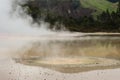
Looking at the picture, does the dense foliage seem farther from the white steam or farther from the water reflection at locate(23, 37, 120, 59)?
the water reflection at locate(23, 37, 120, 59)

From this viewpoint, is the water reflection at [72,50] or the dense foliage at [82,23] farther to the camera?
the dense foliage at [82,23]

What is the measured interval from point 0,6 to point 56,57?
122 feet

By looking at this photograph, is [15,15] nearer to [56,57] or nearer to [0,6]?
[0,6]

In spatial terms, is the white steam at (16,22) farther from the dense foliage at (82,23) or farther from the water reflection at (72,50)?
the water reflection at (72,50)

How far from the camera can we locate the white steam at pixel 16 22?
79.1m

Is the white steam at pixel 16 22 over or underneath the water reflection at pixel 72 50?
over

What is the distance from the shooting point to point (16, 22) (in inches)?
3575

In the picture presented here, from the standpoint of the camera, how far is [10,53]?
40.9m

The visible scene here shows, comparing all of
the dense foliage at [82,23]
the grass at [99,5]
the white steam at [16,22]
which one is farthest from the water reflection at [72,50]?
the grass at [99,5]

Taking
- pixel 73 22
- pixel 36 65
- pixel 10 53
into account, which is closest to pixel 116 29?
pixel 73 22

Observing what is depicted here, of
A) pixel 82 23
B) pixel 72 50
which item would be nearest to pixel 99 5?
pixel 82 23

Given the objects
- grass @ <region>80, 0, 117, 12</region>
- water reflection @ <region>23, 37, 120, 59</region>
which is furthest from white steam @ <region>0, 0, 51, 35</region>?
grass @ <region>80, 0, 117, 12</region>

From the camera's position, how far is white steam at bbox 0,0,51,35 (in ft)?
259

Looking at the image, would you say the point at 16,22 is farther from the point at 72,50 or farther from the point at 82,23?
the point at 72,50
